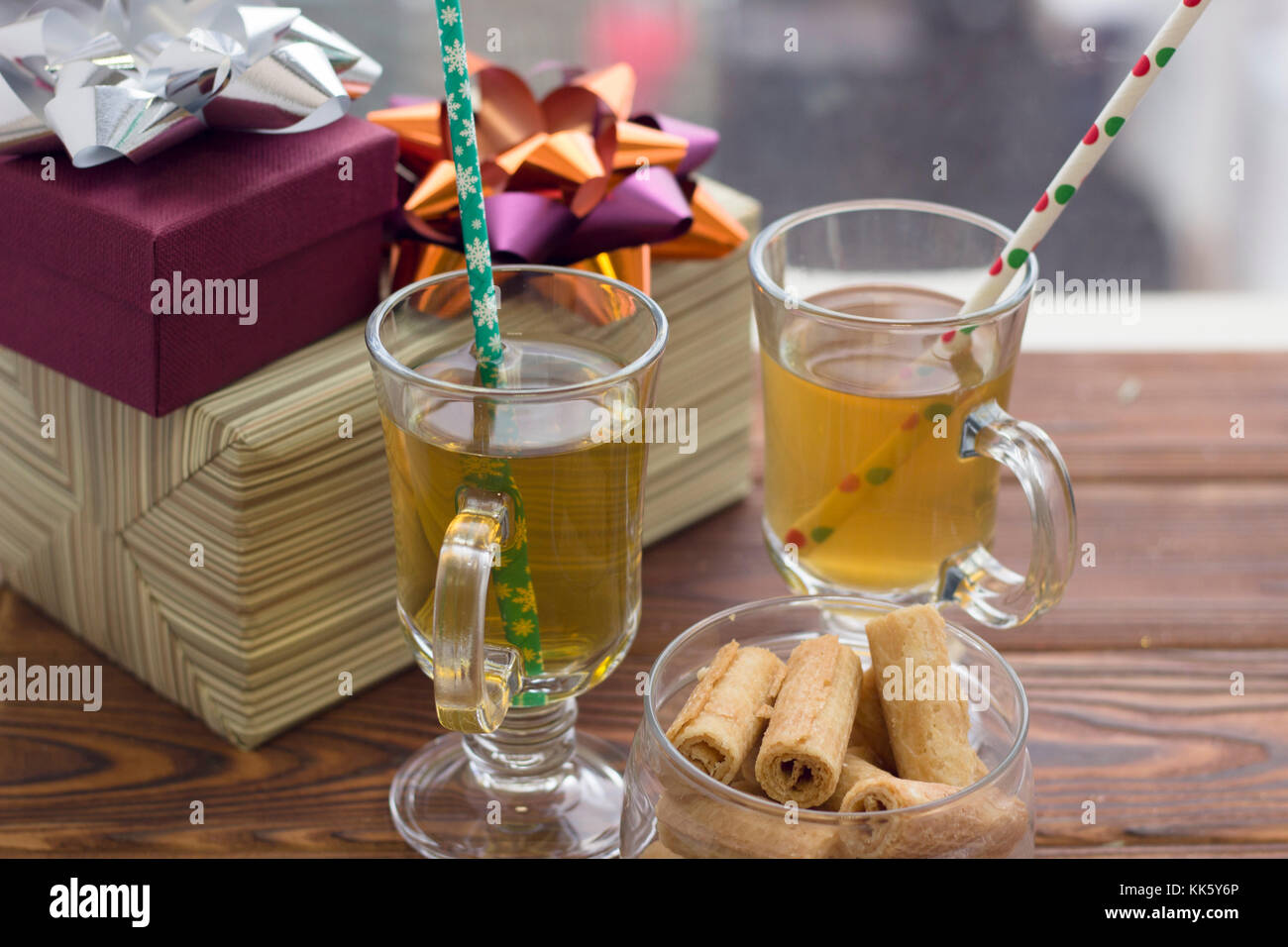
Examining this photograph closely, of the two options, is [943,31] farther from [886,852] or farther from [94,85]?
[886,852]

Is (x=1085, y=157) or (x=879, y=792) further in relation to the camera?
(x=1085, y=157)

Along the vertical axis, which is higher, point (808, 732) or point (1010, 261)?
point (1010, 261)

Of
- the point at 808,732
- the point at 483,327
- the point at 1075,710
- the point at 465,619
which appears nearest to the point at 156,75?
the point at 483,327

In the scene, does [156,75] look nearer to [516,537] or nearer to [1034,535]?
[516,537]

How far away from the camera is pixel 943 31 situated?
7.29 ft

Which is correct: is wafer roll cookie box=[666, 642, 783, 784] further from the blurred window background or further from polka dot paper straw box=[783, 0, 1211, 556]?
the blurred window background

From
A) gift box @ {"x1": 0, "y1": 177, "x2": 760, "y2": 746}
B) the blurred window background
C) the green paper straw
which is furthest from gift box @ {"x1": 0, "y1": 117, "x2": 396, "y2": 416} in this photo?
the blurred window background

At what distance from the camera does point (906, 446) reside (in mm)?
708

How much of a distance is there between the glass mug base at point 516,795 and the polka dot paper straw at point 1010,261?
0.16 m

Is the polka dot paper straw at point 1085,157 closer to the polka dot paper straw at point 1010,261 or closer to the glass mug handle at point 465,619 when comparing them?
the polka dot paper straw at point 1010,261

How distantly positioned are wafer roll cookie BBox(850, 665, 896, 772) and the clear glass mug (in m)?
0.03

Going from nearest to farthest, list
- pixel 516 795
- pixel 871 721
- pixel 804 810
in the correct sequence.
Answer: pixel 804 810, pixel 871 721, pixel 516 795

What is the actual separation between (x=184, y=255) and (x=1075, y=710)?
1.64 feet
